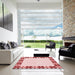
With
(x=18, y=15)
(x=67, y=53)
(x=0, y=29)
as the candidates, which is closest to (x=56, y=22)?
(x=18, y=15)

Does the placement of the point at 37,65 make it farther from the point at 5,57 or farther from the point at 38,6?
the point at 38,6

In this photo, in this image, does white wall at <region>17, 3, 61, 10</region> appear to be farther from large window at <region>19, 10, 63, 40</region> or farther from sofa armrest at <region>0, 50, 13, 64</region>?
sofa armrest at <region>0, 50, 13, 64</region>

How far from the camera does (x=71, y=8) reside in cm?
679

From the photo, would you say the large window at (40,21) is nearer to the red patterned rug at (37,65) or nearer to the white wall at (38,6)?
the white wall at (38,6)

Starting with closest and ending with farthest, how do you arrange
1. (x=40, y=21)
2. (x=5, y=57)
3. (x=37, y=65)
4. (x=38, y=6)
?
(x=37, y=65), (x=5, y=57), (x=38, y=6), (x=40, y=21)

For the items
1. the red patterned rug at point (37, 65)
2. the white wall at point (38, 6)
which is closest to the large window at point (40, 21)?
the white wall at point (38, 6)

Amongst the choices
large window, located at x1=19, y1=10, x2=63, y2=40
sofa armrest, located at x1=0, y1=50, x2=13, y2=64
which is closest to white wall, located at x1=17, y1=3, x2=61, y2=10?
large window, located at x1=19, y1=10, x2=63, y2=40

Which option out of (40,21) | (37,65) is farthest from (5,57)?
(40,21)

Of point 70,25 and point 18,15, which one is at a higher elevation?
point 18,15

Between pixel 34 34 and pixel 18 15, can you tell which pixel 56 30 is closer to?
pixel 34 34

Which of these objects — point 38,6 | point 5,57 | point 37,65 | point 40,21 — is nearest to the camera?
point 37,65

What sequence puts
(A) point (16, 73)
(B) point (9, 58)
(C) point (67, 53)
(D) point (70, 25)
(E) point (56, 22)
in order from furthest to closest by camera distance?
(E) point (56, 22), (D) point (70, 25), (C) point (67, 53), (B) point (9, 58), (A) point (16, 73)

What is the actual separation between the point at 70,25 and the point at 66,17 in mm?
973

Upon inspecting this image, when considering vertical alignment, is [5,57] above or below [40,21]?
below
